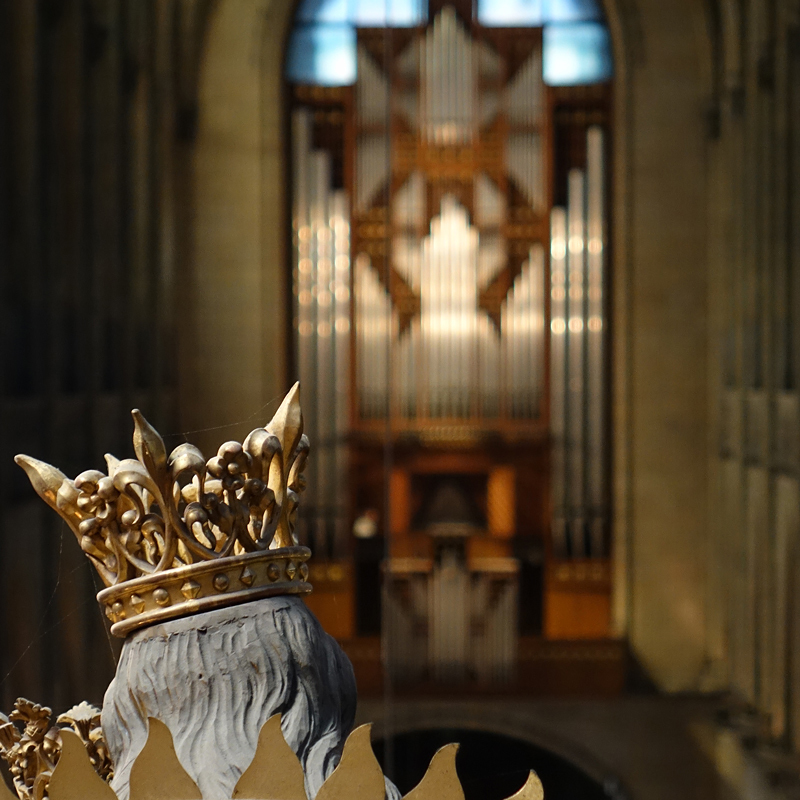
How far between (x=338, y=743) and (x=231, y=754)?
0.12 metres

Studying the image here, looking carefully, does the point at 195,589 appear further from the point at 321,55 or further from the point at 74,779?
the point at 321,55

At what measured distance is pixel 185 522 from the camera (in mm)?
1613

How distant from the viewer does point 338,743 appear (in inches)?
57.4

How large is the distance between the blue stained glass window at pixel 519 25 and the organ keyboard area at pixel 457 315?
0.11 metres

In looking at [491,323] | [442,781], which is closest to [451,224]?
[491,323]

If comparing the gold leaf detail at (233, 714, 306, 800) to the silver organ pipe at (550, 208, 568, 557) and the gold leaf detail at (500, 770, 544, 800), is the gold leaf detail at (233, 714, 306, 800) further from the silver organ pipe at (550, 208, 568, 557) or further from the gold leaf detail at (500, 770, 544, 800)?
the silver organ pipe at (550, 208, 568, 557)

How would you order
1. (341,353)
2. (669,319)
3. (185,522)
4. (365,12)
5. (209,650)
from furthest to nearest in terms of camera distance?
(365,12) → (341,353) → (669,319) → (185,522) → (209,650)

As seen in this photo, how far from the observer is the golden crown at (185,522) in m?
1.55

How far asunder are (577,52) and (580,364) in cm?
239

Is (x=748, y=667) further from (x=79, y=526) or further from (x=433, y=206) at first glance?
(x=79, y=526)

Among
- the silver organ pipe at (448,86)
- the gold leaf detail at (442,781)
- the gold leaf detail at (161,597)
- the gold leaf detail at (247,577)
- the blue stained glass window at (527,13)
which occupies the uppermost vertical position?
the blue stained glass window at (527,13)

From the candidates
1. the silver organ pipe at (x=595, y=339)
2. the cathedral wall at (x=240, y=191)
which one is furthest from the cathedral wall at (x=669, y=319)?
the cathedral wall at (x=240, y=191)

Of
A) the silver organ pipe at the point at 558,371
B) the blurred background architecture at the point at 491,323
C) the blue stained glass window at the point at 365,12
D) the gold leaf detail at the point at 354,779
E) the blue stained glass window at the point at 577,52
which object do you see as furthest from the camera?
the blue stained glass window at the point at 365,12

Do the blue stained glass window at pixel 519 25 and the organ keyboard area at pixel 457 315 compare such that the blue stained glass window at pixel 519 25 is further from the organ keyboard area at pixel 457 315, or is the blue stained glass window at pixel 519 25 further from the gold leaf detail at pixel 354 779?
the gold leaf detail at pixel 354 779
